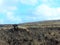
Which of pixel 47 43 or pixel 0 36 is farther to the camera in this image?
pixel 0 36

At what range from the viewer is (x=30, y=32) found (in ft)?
132

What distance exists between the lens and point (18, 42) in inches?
1426

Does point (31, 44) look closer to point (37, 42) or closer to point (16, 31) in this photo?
point (37, 42)

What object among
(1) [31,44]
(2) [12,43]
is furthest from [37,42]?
(2) [12,43]

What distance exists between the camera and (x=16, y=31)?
39844 millimetres

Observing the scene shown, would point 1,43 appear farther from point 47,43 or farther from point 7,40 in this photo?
point 47,43

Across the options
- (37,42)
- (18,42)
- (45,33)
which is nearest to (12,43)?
(18,42)

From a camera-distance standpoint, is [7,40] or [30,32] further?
[30,32]

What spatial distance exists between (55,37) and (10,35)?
19.4ft

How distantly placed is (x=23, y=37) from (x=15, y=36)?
1.09 meters

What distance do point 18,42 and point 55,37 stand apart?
515 cm

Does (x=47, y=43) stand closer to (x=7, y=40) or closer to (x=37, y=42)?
(x=37, y=42)

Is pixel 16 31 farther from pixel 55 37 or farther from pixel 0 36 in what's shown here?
pixel 55 37

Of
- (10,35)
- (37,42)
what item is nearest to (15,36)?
(10,35)
